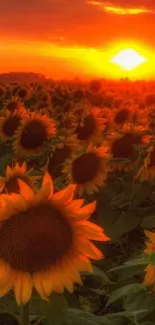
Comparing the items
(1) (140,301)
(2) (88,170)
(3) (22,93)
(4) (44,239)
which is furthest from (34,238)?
(3) (22,93)

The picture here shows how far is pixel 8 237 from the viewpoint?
249 centimetres

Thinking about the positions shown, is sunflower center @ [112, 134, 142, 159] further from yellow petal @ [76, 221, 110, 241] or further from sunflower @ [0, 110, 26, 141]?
yellow petal @ [76, 221, 110, 241]

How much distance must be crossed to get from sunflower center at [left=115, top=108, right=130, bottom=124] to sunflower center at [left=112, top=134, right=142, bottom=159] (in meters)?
3.57

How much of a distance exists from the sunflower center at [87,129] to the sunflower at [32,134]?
1.26 feet

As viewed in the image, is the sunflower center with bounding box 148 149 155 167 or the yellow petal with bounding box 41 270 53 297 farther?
the sunflower center with bounding box 148 149 155 167

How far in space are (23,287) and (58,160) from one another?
164 inches

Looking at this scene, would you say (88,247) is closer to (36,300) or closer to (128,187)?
(36,300)

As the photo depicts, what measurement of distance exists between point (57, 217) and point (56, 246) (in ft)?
0.38

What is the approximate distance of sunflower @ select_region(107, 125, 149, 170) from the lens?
6.27m

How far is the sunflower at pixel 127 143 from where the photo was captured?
6266mm

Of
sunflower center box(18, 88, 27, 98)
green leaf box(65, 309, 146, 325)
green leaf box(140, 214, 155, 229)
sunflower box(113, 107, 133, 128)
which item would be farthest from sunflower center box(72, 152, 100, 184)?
sunflower center box(18, 88, 27, 98)

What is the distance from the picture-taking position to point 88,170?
6.00m

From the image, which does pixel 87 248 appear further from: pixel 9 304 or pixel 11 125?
pixel 11 125

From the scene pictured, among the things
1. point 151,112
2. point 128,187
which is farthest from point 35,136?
point 151,112
